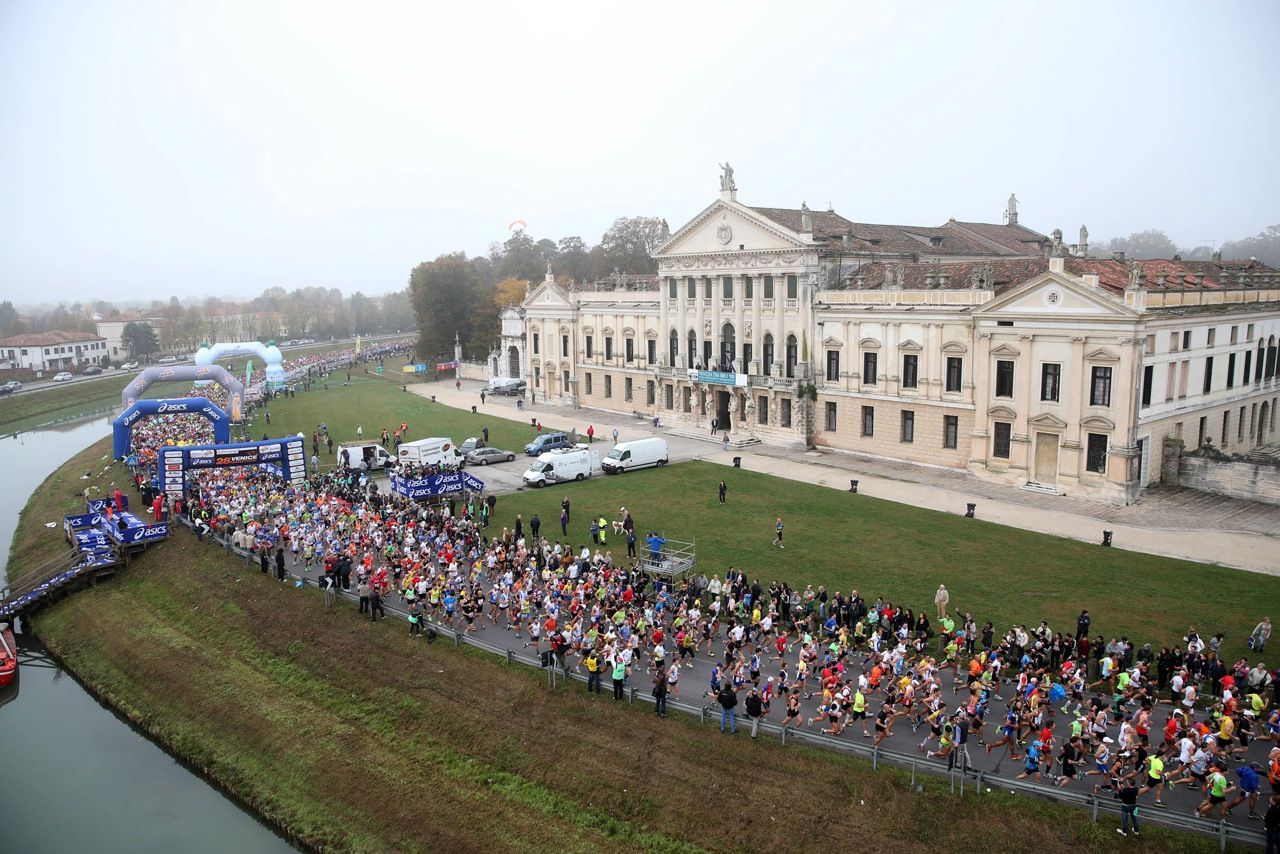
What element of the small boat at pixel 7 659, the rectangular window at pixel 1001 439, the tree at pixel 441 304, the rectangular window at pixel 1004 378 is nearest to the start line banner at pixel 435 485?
the small boat at pixel 7 659

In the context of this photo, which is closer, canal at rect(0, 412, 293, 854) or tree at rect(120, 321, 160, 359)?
canal at rect(0, 412, 293, 854)

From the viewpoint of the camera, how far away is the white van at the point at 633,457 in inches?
1828

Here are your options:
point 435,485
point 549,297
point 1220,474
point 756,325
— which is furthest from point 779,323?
point 549,297

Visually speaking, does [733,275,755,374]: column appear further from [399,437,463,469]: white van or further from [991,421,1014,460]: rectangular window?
[399,437,463,469]: white van

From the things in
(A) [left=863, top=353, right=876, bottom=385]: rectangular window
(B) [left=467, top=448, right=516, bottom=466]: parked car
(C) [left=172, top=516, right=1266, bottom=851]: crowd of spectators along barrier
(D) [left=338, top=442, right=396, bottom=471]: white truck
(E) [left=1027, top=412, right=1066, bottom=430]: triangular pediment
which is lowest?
(C) [left=172, top=516, right=1266, bottom=851]: crowd of spectators along barrier

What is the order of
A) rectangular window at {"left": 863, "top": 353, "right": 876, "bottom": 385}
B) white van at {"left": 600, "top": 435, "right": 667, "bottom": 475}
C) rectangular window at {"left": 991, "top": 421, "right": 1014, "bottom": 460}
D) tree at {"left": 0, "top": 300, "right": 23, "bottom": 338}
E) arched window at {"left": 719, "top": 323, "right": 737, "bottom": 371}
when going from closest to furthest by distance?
rectangular window at {"left": 991, "top": 421, "right": 1014, "bottom": 460}
white van at {"left": 600, "top": 435, "right": 667, "bottom": 475}
rectangular window at {"left": 863, "top": 353, "right": 876, "bottom": 385}
arched window at {"left": 719, "top": 323, "right": 737, "bottom": 371}
tree at {"left": 0, "top": 300, "right": 23, "bottom": 338}

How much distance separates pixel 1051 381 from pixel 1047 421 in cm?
176

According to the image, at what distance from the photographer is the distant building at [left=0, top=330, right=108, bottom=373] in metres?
121

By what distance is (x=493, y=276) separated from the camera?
14625 centimetres

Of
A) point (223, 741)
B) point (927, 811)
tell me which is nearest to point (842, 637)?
point (927, 811)

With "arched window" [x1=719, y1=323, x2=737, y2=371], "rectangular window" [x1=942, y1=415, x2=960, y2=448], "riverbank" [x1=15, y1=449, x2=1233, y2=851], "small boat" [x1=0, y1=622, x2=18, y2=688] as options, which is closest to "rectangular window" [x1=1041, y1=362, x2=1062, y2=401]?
"rectangular window" [x1=942, y1=415, x2=960, y2=448]

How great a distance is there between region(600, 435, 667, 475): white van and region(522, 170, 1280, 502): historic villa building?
8.40 meters

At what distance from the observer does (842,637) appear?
71.5ft

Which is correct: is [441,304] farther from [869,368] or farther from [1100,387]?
[1100,387]
